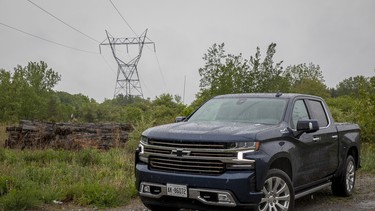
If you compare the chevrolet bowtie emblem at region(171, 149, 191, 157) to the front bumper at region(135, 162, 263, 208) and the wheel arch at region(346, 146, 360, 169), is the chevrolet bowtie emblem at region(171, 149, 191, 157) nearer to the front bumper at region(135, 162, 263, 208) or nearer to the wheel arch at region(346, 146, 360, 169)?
the front bumper at region(135, 162, 263, 208)

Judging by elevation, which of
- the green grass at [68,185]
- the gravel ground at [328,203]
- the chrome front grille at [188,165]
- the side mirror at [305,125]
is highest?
the side mirror at [305,125]

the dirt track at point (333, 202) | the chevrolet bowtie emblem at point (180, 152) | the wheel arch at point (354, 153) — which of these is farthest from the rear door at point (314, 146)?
the chevrolet bowtie emblem at point (180, 152)

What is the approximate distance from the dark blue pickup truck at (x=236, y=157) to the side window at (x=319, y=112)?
0.38 m

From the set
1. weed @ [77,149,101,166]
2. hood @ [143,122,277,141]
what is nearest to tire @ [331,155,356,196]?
hood @ [143,122,277,141]

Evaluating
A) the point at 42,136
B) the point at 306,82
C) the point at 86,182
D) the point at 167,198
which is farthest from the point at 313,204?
the point at 306,82

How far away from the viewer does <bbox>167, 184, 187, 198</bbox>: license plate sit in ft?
18.6

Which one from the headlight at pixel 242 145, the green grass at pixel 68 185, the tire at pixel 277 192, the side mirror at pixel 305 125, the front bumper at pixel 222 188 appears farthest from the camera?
the green grass at pixel 68 185

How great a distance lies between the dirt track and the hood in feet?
6.53

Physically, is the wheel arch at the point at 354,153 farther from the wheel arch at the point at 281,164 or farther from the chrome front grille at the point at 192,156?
the chrome front grille at the point at 192,156

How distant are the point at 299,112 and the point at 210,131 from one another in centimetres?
214

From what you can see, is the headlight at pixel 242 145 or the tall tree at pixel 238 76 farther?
the tall tree at pixel 238 76

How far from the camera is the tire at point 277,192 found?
229 inches

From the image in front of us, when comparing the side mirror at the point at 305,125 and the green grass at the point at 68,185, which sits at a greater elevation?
the side mirror at the point at 305,125

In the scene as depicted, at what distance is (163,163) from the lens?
6.01 metres
